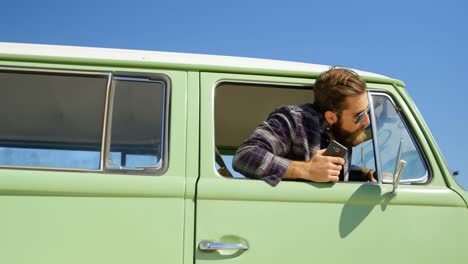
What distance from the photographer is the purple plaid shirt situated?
94.3 inches

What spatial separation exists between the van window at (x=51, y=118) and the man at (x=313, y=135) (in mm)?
859

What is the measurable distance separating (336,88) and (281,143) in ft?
1.48

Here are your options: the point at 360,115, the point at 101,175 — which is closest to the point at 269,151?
the point at 360,115

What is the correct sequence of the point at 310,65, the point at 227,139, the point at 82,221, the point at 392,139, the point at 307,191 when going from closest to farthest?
the point at 82,221
the point at 307,191
the point at 392,139
the point at 310,65
the point at 227,139

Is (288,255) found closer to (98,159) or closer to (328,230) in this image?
(328,230)

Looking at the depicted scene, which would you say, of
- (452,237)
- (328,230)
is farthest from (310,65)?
(452,237)

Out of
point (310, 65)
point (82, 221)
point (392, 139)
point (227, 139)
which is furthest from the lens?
point (227, 139)

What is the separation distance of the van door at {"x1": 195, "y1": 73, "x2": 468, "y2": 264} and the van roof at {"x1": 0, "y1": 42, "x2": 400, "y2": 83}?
21 centimetres

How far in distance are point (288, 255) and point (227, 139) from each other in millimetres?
1928

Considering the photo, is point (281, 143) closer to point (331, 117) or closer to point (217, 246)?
point (331, 117)

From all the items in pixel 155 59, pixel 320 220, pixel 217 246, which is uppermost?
pixel 155 59

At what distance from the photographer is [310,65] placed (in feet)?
9.53

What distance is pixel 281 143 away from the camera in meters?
2.54

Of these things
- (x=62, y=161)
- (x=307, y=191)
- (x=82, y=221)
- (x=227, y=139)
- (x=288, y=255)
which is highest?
(x=227, y=139)
